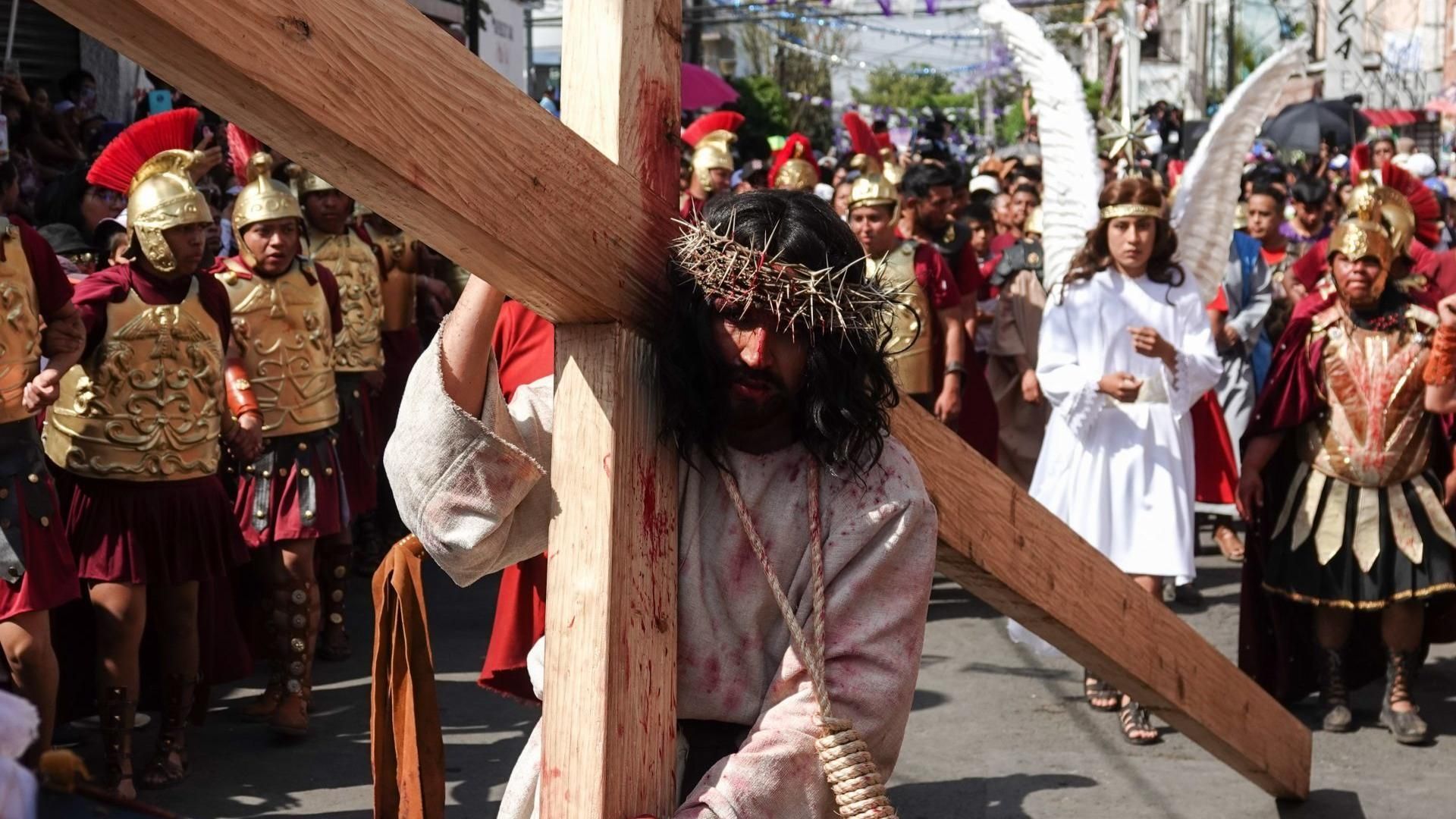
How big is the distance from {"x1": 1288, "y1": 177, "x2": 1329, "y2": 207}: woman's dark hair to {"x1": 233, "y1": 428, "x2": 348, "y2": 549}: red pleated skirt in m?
7.60

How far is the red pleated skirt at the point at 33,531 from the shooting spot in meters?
4.83

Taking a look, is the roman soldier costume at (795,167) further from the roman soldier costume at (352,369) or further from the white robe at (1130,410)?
the white robe at (1130,410)

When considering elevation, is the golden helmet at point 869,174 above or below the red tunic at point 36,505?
above

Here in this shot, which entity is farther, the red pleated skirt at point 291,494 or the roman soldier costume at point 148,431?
the red pleated skirt at point 291,494

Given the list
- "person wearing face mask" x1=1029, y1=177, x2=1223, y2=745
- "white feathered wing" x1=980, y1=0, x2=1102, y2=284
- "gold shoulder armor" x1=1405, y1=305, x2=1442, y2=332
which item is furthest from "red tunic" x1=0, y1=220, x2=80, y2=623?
"gold shoulder armor" x1=1405, y1=305, x2=1442, y2=332

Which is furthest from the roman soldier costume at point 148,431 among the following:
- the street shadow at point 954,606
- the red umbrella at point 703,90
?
the red umbrella at point 703,90

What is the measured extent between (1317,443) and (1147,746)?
4.16 feet

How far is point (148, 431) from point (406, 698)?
2863 mm

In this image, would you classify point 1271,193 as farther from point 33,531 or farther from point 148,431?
point 33,531

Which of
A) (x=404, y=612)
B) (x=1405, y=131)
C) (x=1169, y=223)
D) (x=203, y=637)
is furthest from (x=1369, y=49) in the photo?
(x=404, y=612)

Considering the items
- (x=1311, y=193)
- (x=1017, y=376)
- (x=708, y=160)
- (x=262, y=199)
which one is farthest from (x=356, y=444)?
(x=1311, y=193)

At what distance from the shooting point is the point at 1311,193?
1177 centimetres

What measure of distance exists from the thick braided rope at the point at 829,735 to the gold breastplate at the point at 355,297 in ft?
16.8

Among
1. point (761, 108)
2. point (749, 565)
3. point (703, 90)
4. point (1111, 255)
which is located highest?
point (761, 108)
